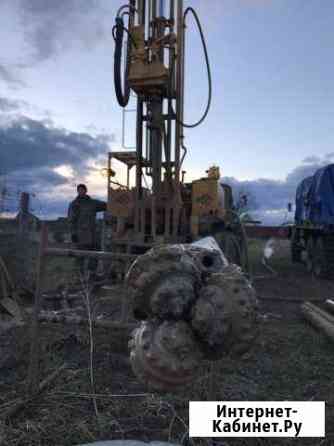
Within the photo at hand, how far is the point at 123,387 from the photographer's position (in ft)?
11.6

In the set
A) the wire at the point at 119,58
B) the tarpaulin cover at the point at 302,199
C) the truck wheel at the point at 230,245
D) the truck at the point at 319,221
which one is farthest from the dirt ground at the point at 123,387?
the tarpaulin cover at the point at 302,199

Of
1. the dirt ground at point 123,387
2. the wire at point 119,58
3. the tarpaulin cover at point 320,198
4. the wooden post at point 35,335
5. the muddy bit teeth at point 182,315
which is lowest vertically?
the dirt ground at point 123,387

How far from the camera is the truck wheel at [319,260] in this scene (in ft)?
38.8

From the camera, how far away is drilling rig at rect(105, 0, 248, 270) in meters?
7.03

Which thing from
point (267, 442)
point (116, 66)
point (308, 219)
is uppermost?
point (116, 66)

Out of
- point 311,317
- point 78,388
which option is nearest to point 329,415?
point 78,388

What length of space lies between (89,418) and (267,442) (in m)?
1.25

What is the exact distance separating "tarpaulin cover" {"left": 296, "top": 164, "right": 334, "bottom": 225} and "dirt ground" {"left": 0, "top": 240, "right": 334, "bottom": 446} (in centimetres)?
654

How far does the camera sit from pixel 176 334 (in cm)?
122

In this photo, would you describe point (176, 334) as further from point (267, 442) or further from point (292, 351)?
point (292, 351)

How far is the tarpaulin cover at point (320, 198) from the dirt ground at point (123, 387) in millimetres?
6544

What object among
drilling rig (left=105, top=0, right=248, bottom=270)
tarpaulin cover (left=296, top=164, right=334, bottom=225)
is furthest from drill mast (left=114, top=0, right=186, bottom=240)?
tarpaulin cover (left=296, top=164, right=334, bottom=225)

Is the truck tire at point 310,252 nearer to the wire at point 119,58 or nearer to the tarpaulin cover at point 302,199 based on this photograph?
the tarpaulin cover at point 302,199

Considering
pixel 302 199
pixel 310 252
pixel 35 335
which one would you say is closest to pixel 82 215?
pixel 35 335
